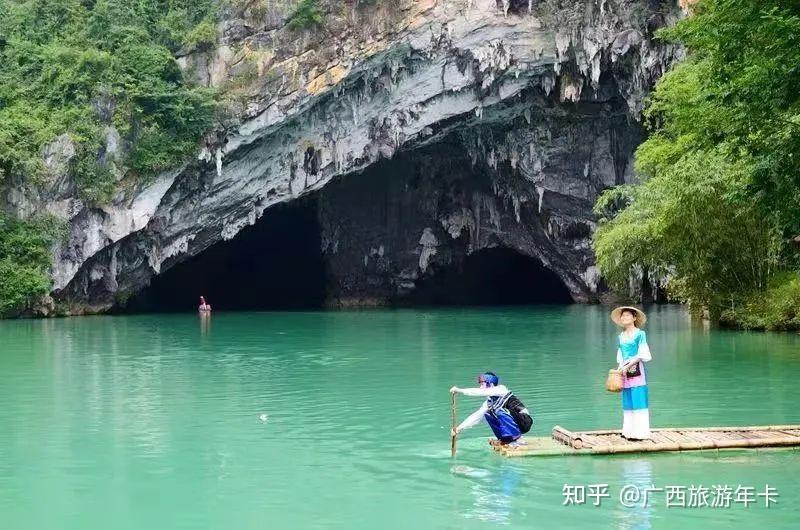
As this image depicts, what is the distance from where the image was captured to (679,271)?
24312mm

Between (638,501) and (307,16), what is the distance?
97.1 ft

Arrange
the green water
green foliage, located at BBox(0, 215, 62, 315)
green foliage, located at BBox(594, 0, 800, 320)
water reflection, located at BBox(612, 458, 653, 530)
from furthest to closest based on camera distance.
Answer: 1. green foliage, located at BBox(0, 215, 62, 315)
2. green foliage, located at BBox(594, 0, 800, 320)
3. the green water
4. water reflection, located at BBox(612, 458, 653, 530)

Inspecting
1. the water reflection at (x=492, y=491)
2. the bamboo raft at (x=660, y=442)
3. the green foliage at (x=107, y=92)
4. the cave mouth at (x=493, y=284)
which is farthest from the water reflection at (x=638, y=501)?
the cave mouth at (x=493, y=284)

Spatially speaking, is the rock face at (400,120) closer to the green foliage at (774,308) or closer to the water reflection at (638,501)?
the green foliage at (774,308)

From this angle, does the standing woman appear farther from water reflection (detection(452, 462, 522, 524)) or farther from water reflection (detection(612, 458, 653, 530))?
water reflection (detection(452, 462, 522, 524))

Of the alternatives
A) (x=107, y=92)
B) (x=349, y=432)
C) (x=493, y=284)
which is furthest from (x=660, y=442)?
(x=493, y=284)

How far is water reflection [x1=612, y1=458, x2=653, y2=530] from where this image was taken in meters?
7.41

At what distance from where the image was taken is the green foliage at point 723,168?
40.0 feet

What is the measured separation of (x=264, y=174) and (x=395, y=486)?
2912 cm

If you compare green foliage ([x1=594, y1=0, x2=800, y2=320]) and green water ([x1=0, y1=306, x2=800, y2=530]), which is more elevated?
green foliage ([x1=594, y1=0, x2=800, y2=320])

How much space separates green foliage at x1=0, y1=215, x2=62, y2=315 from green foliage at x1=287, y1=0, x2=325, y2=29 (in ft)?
34.9

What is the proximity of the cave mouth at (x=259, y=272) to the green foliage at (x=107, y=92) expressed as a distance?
30.6ft


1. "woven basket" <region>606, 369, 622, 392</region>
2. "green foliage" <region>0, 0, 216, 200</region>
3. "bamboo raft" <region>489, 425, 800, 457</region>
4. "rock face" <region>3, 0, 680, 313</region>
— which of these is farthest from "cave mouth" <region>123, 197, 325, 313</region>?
"woven basket" <region>606, 369, 622, 392</region>

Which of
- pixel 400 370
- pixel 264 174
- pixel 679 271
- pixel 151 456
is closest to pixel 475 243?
pixel 264 174
